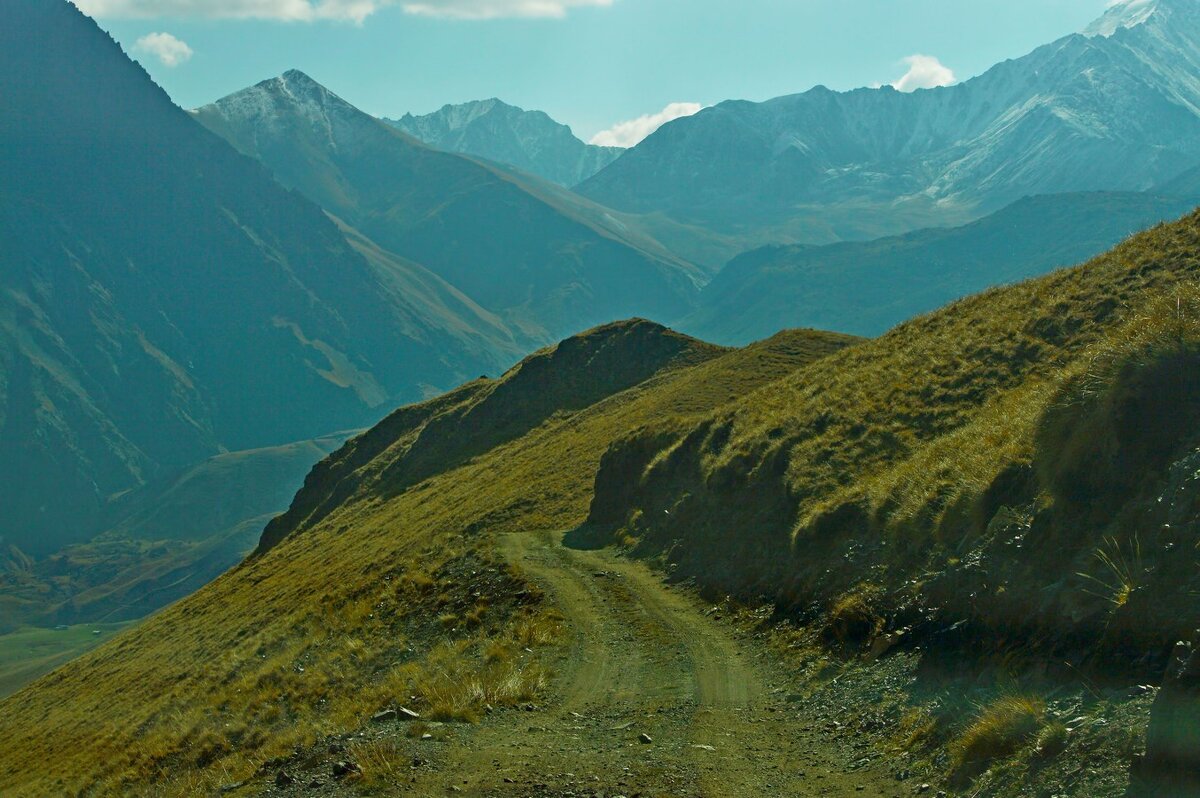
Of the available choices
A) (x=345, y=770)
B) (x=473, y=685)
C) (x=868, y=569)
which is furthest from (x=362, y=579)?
(x=345, y=770)

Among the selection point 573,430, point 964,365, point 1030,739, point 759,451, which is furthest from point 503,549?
point 573,430

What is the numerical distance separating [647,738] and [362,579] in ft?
92.9

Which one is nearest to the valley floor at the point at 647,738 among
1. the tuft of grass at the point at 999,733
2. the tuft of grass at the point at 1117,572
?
the tuft of grass at the point at 999,733

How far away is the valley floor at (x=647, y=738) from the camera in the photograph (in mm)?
14531

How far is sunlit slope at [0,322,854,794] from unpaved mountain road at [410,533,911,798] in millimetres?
4628

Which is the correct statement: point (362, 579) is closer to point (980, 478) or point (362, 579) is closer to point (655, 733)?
point (655, 733)

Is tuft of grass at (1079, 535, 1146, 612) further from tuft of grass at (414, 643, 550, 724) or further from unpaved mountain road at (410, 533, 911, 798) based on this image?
tuft of grass at (414, 643, 550, 724)

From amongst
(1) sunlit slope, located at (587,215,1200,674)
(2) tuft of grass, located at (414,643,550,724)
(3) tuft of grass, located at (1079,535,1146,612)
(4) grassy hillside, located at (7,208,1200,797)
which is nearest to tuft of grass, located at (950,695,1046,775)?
(4) grassy hillside, located at (7,208,1200,797)

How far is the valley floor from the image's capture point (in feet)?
47.7

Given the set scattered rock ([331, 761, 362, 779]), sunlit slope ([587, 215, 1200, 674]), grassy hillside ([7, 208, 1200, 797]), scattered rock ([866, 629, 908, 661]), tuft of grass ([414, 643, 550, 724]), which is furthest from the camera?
tuft of grass ([414, 643, 550, 724])

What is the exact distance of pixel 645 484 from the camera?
38.7 m

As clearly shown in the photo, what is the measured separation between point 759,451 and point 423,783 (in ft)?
61.3

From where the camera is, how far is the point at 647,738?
16578 mm

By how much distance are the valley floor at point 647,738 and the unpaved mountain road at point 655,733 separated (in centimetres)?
3
